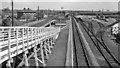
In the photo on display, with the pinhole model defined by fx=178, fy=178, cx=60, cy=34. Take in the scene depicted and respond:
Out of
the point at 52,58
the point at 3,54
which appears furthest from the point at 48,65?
the point at 3,54

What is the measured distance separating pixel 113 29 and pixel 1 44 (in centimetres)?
3527

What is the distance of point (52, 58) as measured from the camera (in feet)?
52.5

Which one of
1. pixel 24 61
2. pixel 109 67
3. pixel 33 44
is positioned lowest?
pixel 109 67

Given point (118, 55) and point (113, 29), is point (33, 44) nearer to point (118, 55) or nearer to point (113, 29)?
point (118, 55)

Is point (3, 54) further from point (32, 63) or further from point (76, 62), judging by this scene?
point (76, 62)

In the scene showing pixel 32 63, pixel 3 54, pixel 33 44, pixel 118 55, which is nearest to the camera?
pixel 3 54

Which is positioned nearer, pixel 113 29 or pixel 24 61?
pixel 24 61

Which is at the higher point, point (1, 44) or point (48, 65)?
point (1, 44)

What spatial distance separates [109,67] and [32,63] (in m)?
6.62

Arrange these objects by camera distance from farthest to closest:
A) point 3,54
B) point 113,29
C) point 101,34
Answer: point 113,29 → point 101,34 → point 3,54

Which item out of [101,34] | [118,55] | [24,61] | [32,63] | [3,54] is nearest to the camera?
[3,54]

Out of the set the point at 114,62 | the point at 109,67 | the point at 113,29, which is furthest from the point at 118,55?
the point at 113,29

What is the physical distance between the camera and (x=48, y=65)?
13695 millimetres

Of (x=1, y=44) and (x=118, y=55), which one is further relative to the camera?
(x=118, y=55)
